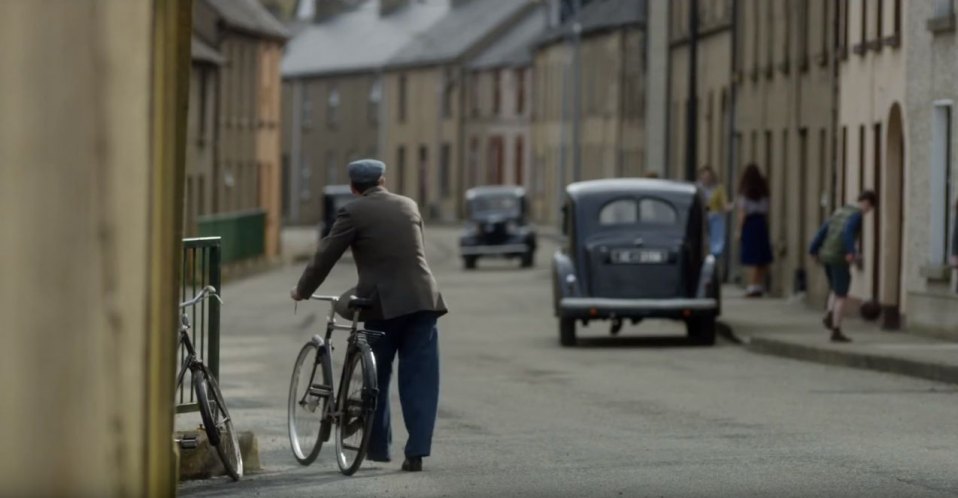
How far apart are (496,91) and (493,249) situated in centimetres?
4239

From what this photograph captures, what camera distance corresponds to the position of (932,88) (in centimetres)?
2884

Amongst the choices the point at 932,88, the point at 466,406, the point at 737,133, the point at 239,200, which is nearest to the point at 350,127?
the point at 239,200

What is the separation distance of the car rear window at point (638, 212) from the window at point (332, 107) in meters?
88.1

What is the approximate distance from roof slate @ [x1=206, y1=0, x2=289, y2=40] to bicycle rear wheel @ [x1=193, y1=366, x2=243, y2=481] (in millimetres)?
57004

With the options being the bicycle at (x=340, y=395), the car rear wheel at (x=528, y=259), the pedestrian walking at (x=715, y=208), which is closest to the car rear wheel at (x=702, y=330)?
the pedestrian walking at (x=715, y=208)

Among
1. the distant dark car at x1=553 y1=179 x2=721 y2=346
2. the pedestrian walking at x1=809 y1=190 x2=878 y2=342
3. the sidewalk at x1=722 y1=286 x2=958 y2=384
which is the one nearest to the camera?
the sidewalk at x1=722 y1=286 x2=958 y2=384

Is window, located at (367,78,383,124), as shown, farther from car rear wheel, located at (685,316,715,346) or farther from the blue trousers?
the blue trousers

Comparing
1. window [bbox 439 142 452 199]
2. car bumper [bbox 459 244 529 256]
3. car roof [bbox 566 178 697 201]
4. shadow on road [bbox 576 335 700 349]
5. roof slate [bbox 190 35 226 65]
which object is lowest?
shadow on road [bbox 576 335 700 349]

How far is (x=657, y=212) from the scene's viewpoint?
29.0 metres

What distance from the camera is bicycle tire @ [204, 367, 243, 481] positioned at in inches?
518

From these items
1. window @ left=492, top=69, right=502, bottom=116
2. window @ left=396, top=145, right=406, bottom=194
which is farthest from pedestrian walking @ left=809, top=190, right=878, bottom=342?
window @ left=396, top=145, right=406, bottom=194

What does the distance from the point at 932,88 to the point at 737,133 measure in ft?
62.0

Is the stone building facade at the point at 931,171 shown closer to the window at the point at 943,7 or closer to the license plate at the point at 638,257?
the window at the point at 943,7

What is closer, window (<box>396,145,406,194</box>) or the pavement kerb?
the pavement kerb
